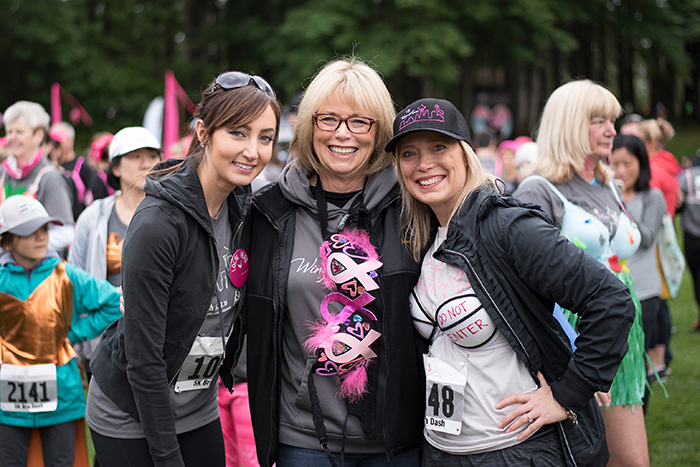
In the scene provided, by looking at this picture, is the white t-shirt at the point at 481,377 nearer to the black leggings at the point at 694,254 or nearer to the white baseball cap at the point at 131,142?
the white baseball cap at the point at 131,142

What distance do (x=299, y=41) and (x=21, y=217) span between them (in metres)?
16.6

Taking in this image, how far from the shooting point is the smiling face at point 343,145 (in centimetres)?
253

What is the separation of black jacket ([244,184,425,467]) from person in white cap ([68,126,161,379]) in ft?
4.87

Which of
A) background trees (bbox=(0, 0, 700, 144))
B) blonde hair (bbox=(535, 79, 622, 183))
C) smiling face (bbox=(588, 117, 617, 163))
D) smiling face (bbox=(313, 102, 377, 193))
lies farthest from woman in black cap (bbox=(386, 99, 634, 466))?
background trees (bbox=(0, 0, 700, 144))

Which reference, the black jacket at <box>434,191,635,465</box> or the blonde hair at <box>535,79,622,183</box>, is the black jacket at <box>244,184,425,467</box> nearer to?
the black jacket at <box>434,191,635,465</box>

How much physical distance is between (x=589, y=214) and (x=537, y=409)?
1477mm

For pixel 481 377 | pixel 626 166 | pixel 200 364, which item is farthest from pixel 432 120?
pixel 626 166

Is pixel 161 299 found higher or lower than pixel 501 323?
higher

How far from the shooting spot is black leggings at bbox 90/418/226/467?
233 cm

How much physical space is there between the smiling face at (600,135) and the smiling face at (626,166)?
63.7 inches

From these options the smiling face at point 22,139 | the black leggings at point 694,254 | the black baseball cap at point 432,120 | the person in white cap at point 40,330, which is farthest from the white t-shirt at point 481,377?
the black leggings at point 694,254

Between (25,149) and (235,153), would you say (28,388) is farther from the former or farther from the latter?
(25,149)

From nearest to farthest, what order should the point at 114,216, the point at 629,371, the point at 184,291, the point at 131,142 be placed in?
1. the point at 184,291
2. the point at 629,371
3. the point at 114,216
4. the point at 131,142

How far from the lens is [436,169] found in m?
2.32
